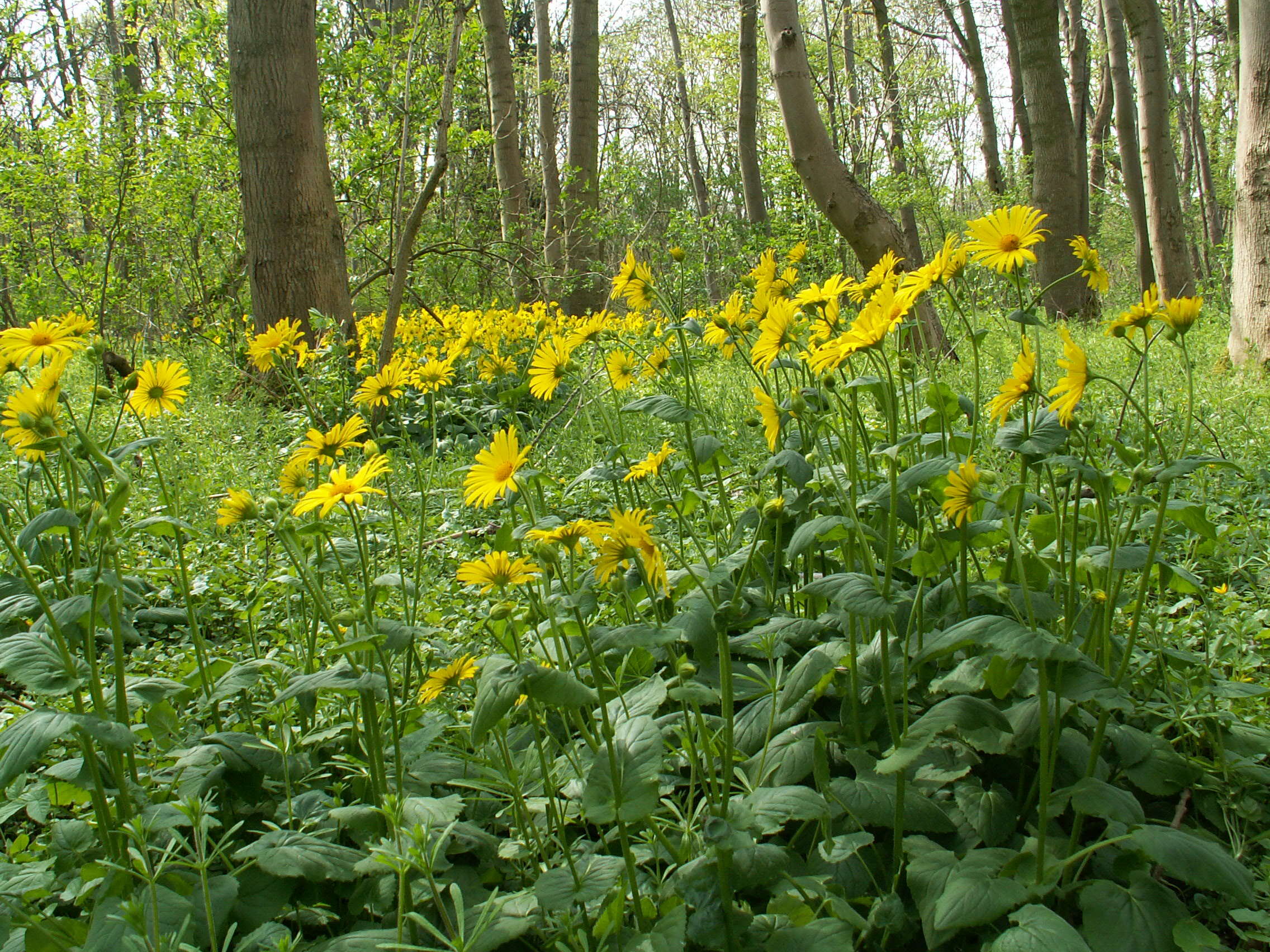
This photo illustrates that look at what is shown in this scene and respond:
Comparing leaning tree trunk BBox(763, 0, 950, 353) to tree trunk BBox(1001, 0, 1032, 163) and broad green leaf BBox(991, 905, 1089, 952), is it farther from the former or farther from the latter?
tree trunk BBox(1001, 0, 1032, 163)

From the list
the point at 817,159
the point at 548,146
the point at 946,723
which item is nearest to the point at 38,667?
the point at 946,723

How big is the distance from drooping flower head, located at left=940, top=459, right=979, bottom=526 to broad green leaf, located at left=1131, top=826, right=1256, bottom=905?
0.48 metres

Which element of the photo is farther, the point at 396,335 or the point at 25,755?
the point at 396,335

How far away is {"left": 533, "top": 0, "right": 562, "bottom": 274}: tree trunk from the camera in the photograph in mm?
8781

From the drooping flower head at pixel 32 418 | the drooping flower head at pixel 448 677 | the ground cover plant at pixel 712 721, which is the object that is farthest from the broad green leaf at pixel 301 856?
the drooping flower head at pixel 32 418

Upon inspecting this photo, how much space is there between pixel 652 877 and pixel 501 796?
367mm

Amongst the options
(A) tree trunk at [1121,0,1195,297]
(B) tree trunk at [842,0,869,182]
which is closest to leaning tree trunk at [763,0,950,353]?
(B) tree trunk at [842,0,869,182]

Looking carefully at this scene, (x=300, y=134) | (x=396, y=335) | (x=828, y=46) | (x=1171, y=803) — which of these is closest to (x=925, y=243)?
(x=828, y=46)

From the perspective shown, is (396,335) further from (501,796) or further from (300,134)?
(501,796)

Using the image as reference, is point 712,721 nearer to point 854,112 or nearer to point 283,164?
point 283,164

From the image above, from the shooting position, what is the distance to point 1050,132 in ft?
24.9

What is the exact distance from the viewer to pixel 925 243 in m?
15.5

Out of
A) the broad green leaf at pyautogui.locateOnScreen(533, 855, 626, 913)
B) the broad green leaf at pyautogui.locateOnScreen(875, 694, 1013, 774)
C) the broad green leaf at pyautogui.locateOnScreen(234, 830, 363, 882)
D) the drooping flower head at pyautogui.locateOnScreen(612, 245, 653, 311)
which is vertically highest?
the drooping flower head at pyautogui.locateOnScreen(612, 245, 653, 311)

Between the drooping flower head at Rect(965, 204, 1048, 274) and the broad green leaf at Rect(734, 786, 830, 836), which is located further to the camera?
the drooping flower head at Rect(965, 204, 1048, 274)
